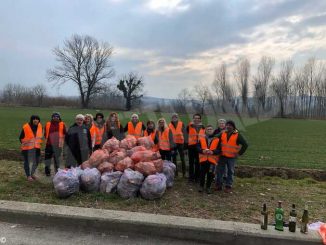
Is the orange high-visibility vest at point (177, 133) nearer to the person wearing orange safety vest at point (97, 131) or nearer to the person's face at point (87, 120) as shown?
the person wearing orange safety vest at point (97, 131)

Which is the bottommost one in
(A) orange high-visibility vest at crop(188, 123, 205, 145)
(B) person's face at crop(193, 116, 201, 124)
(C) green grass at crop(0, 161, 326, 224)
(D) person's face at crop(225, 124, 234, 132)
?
(C) green grass at crop(0, 161, 326, 224)

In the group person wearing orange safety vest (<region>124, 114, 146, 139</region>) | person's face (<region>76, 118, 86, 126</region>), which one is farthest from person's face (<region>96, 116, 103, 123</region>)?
person's face (<region>76, 118, 86, 126</region>)

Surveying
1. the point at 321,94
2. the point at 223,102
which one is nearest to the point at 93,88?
the point at 223,102

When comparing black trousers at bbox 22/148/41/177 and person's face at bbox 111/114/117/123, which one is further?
person's face at bbox 111/114/117/123

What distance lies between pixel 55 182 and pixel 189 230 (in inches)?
114

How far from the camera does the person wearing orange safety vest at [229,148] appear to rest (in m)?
7.65

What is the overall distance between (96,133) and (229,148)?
137 inches

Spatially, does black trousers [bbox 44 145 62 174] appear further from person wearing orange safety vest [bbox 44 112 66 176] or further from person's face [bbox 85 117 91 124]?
person's face [bbox 85 117 91 124]

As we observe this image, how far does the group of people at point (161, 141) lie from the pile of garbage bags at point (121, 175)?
0.88m

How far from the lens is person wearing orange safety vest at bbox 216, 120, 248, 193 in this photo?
301 inches

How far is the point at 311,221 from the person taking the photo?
5797 mm

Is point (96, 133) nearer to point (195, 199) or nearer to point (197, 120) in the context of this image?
point (197, 120)

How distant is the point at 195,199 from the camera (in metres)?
6.81

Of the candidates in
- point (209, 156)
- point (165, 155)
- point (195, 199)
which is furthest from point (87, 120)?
point (195, 199)
